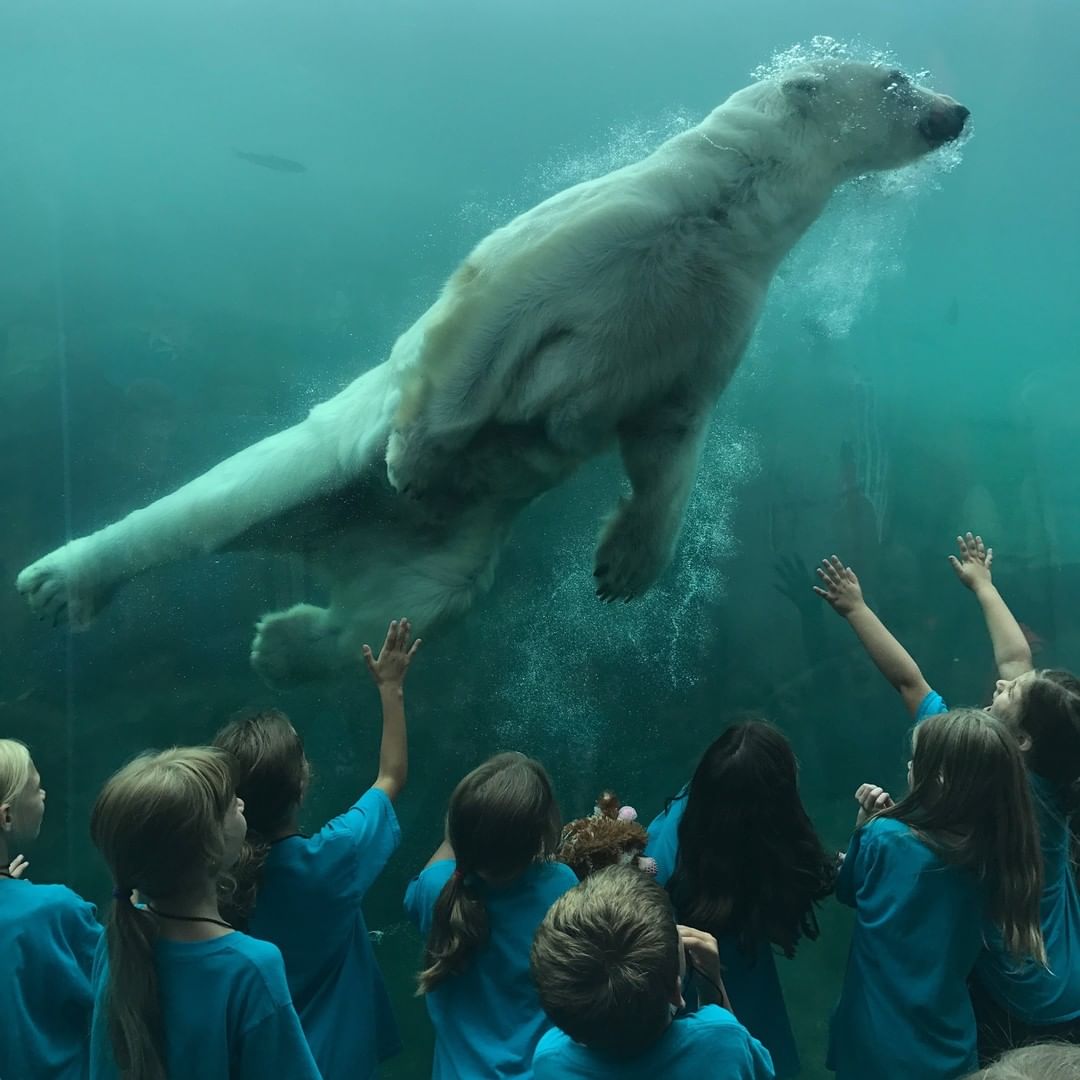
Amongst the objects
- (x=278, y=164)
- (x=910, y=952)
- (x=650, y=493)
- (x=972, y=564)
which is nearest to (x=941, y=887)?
(x=910, y=952)

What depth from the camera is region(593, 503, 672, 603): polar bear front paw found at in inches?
132

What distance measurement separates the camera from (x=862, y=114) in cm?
353

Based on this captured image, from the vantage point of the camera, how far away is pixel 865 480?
4.72 meters

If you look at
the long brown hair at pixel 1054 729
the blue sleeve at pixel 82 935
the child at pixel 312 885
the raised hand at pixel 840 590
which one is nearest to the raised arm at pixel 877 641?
the raised hand at pixel 840 590

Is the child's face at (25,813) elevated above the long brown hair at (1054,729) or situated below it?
above

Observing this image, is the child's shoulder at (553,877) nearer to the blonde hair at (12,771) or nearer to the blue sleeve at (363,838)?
the blue sleeve at (363,838)

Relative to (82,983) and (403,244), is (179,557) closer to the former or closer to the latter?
(82,983)

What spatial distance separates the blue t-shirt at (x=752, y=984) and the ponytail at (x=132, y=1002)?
1151 millimetres

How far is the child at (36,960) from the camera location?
5.13 ft

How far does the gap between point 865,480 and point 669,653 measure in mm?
1378

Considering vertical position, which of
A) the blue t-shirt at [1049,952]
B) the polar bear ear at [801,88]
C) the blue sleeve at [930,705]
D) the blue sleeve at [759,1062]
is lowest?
the blue t-shirt at [1049,952]

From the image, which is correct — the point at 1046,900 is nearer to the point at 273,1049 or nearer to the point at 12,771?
the point at 273,1049

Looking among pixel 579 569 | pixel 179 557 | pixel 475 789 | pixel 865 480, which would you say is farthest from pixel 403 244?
pixel 475 789

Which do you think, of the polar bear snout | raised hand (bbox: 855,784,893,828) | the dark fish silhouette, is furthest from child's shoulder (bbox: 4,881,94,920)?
the dark fish silhouette
